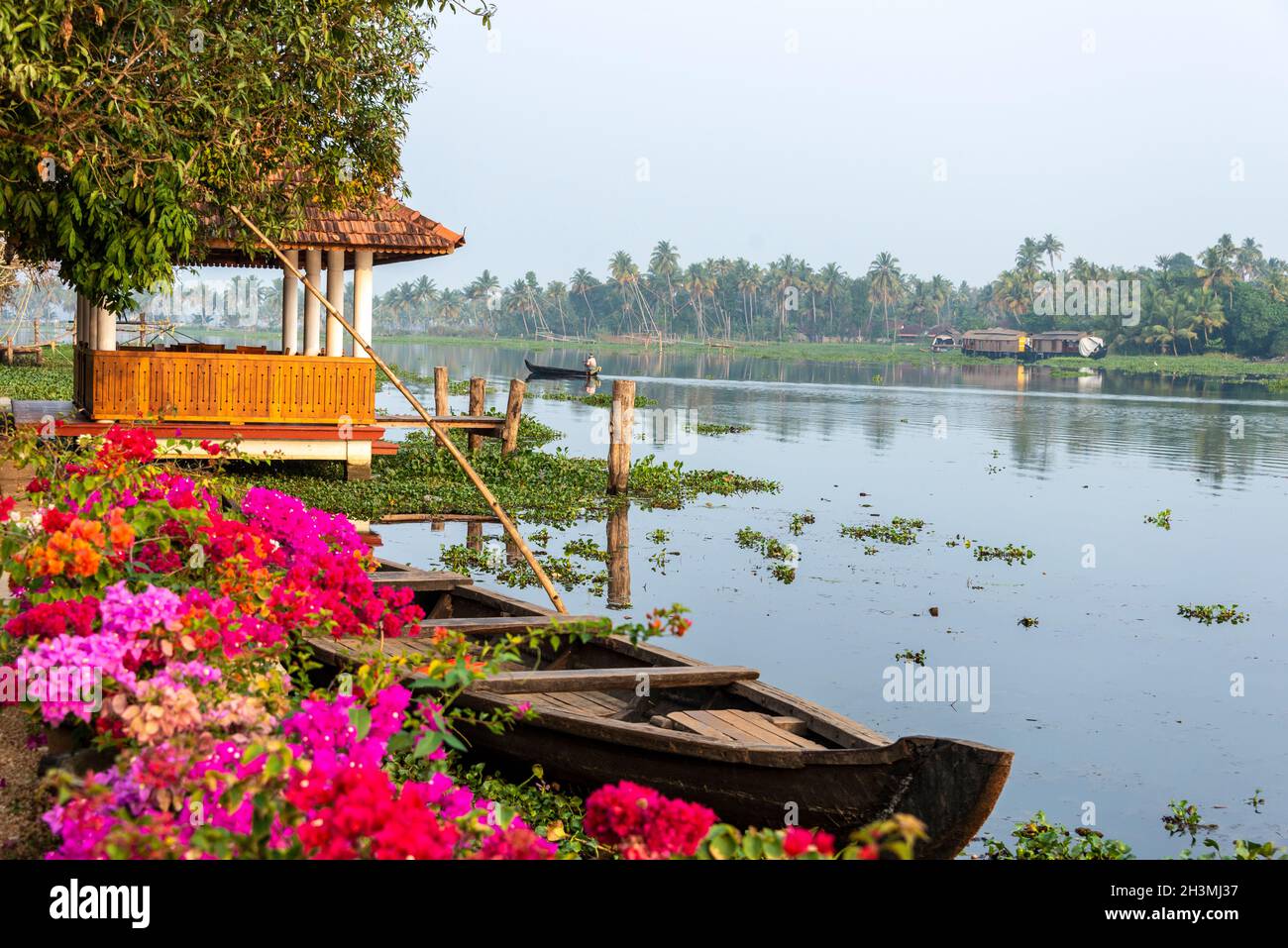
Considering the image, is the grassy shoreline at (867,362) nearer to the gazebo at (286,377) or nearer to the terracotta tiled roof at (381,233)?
the gazebo at (286,377)

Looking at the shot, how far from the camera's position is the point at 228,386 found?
17797mm

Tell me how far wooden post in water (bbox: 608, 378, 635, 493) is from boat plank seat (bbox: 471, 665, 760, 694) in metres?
12.4

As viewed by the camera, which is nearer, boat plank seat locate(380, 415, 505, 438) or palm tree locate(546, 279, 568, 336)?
boat plank seat locate(380, 415, 505, 438)

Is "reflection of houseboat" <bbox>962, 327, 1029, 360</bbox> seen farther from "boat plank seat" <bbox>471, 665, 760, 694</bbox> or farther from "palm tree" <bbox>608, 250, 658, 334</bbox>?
"boat plank seat" <bbox>471, 665, 760, 694</bbox>

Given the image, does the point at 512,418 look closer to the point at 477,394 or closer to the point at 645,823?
the point at 477,394

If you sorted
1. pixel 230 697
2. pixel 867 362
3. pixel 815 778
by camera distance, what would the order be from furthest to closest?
pixel 867 362 < pixel 815 778 < pixel 230 697

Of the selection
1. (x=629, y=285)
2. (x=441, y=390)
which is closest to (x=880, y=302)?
(x=629, y=285)

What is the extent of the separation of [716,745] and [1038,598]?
31.3ft

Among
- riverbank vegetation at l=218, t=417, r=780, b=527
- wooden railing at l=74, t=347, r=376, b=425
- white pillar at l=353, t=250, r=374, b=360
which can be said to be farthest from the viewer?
white pillar at l=353, t=250, r=374, b=360

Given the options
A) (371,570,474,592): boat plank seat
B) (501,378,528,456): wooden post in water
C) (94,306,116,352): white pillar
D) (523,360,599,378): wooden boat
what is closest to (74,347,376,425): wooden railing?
(94,306,116,352): white pillar

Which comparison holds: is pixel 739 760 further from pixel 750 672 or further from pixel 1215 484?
pixel 1215 484

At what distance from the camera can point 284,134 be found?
1391 centimetres

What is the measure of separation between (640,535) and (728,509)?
137 inches

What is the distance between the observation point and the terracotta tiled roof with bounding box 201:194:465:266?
1856cm
